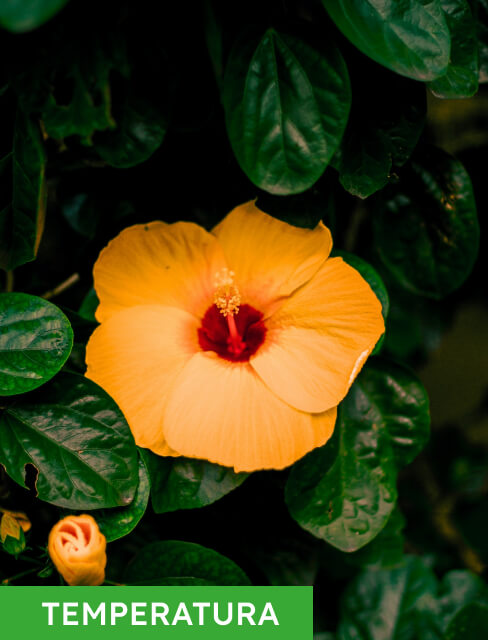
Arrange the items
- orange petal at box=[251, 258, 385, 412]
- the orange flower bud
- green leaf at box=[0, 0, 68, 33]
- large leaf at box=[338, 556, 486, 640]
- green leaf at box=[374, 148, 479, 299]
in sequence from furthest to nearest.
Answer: large leaf at box=[338, 556, 486, 640]
green leaf at box=[374, 148, 479, 299]
orange petal at box=[251, 258, 385, 412]
the orange flower bud
green leaf at box=[0, 0, 68, 33]

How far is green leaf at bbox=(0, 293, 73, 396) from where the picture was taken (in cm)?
92

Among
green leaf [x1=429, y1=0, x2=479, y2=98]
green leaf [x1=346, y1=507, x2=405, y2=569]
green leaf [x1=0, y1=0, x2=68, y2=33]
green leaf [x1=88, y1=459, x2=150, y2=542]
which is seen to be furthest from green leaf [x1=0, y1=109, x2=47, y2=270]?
green leaf [x1=346, y1=507, x2=405, y2=569]

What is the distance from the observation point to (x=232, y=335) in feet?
3.46

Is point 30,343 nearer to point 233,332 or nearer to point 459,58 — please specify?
point 233,332

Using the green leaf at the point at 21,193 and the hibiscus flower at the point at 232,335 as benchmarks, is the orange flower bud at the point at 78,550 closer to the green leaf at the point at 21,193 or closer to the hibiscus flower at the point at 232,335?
the hibiscus flower at the point at 232,335

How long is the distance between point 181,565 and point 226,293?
443mm

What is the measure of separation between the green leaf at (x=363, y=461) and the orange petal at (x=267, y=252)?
236 mm

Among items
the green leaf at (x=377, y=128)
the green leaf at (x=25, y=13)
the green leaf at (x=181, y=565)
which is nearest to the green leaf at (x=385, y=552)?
the green leaf at (x=181, y=565)

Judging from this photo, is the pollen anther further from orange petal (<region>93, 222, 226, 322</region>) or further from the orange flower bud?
the orange flower bud

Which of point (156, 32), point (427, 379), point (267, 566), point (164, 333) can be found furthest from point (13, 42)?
point (427, 379)

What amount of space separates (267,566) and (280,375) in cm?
46

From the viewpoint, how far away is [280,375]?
960mm

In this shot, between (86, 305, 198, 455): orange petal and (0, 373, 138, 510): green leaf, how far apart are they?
2 centimetres

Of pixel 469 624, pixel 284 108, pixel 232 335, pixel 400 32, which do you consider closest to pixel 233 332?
pixel 232 335
